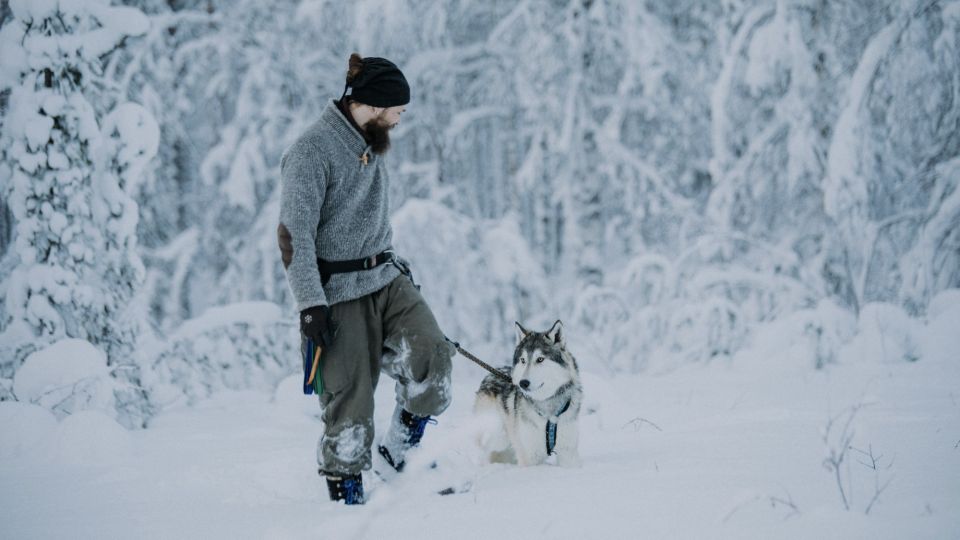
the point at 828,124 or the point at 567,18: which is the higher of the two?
the point at 567,18

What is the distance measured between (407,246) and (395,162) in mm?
2798

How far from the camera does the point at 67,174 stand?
17.2 feet

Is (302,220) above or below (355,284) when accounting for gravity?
above

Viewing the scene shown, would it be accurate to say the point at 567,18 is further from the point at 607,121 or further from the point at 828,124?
the point at 828,124

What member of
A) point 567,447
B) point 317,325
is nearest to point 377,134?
point 317,325

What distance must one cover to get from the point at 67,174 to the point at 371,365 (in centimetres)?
386

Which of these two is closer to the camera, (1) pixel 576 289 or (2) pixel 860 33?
(2) pixel 860 33

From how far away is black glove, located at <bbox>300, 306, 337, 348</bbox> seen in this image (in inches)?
110

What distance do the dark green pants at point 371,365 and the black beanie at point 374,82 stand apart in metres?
→ 0.95

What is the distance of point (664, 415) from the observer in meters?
4.94

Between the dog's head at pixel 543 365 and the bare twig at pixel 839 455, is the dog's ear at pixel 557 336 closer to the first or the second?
the dog's head at pixel 543 365

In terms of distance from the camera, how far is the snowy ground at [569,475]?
89.3 inches

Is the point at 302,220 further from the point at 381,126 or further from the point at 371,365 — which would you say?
the point at 371,365

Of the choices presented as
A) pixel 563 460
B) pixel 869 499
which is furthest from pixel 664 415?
pixel 869 499
